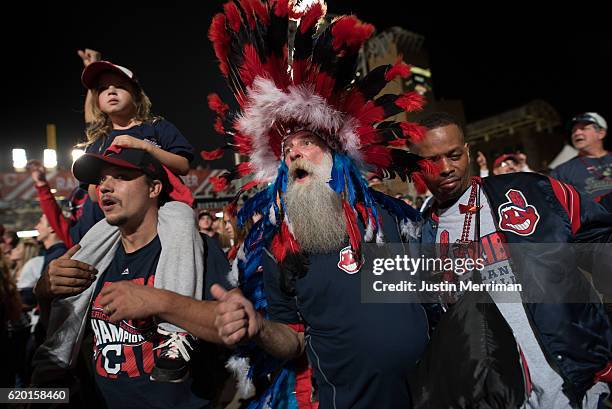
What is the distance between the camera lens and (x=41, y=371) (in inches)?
79.9

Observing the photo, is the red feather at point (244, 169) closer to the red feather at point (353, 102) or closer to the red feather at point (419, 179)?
the red feather at point (353, 102)

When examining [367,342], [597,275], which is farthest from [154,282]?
[597,275]

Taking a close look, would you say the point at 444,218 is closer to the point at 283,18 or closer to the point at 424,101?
the point at 424,101

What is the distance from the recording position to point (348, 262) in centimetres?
185

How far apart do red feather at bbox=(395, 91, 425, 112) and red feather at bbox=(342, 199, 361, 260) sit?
0.62m

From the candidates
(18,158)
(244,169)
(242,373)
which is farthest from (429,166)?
(18,158)

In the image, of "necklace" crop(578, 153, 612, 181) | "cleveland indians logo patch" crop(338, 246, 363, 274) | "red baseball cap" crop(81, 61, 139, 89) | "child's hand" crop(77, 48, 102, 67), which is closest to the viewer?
"cleveland indians logo patch" crop(338, 246, 363, 274)

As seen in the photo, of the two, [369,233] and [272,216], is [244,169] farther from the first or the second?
[369,233]

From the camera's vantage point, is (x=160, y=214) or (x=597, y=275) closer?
(x=597, y=275)

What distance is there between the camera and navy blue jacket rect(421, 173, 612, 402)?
1793 mm

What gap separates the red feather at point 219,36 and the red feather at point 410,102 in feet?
3.22

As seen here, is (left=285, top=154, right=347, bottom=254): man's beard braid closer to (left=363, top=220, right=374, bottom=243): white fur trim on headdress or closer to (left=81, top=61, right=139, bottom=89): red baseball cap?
(left=363, top=220, right=374, bottom=243): white fur trim on headdress

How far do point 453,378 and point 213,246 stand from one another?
1.43 m

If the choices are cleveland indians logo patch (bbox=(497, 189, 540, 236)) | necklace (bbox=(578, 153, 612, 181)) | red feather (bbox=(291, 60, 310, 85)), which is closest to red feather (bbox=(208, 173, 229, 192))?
red feather (bbox=(291, 60, 310, 85))
